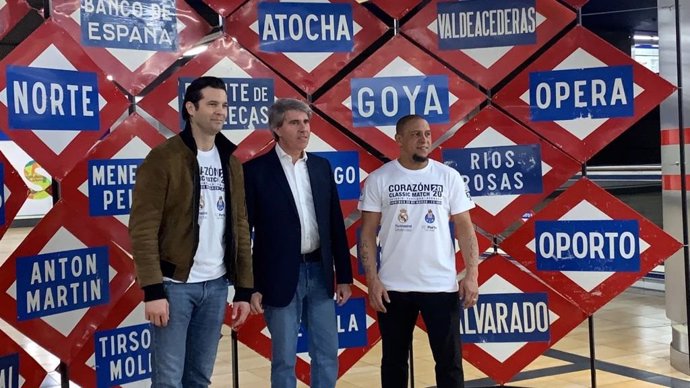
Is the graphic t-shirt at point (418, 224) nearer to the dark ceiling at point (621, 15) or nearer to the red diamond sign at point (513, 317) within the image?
the red diamond sign at point (513, 317)

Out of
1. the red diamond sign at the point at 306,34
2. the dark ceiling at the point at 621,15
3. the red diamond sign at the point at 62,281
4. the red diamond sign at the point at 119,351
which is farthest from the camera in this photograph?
the dark ceiling at the point at 621,15

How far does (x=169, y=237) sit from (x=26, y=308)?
40.4 inches

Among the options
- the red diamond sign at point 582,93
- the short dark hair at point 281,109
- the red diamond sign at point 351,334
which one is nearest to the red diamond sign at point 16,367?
the red diamond sign at point 351,334

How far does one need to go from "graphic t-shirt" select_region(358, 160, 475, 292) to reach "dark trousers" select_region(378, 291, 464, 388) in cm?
5

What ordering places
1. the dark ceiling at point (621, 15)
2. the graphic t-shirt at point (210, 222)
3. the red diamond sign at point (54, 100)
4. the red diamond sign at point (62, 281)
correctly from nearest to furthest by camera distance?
the graphic t-shirt at point (210, 222)
the red diamond sign at point (54, 100)
the red diamond sign at point (62, 281)
the dark ceiling at point (621, 15)

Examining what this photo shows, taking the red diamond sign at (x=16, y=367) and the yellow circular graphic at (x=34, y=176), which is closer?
the red diamond sign at (x=16, y=367)

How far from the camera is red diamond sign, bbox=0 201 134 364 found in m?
3.28

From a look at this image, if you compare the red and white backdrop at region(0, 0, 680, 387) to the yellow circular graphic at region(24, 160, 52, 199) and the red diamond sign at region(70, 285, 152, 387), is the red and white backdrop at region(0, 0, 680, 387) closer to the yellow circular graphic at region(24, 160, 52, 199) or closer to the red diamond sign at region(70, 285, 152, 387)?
the red diamond sign at region(70, 285, 152, 387)

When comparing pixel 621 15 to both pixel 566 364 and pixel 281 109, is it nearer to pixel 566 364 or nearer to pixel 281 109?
pixel 566 364

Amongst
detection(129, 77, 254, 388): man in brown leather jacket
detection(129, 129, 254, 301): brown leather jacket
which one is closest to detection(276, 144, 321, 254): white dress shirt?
detection(129, 77, 254, 388): man in brown leather jacket

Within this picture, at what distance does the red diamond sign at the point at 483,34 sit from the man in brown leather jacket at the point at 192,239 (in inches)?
61.2

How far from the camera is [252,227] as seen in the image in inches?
124

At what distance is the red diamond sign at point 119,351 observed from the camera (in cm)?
356

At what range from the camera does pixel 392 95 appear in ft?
13.0
